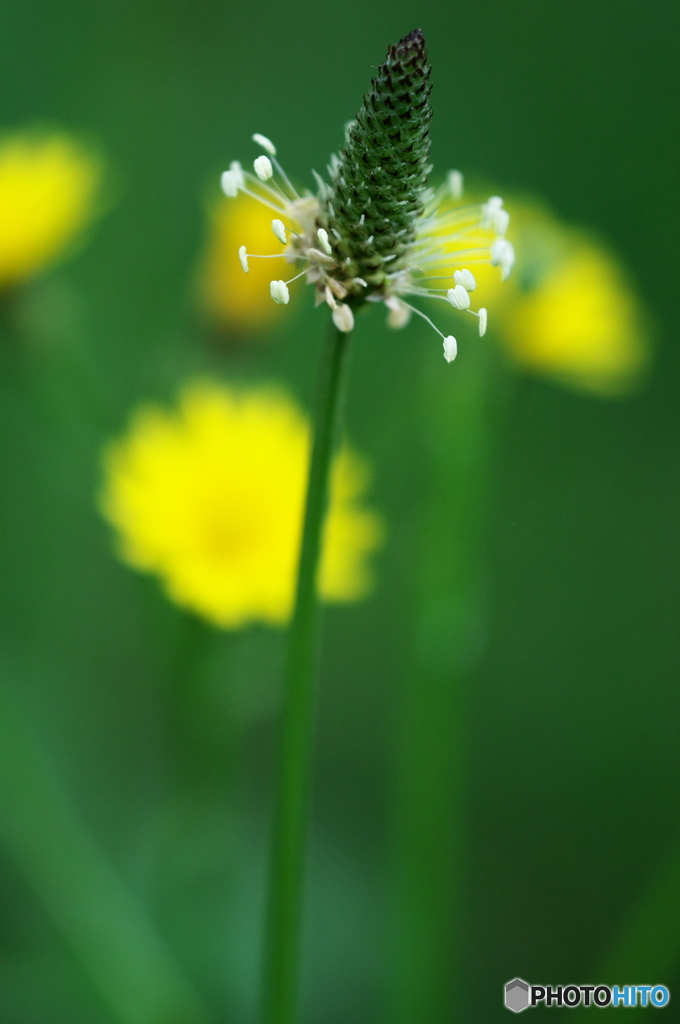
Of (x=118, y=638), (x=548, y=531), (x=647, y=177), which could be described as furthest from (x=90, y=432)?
(x=647, y=177)

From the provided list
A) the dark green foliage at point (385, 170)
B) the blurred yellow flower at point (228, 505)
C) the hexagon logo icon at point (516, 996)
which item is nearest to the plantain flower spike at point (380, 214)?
the dark green foliage at point (385, 170)

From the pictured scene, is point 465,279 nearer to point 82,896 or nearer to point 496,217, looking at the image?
point 496,217

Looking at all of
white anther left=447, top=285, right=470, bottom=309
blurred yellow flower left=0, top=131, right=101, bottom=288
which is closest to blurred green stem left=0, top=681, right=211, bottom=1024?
blurred yellow flower left=0, top=131, right=101, bottom=288

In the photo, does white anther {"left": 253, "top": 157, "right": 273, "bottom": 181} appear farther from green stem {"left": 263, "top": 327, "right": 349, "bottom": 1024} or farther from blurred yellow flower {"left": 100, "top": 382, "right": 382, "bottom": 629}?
blurred yellow flower {"left": 100, "top": 382, "right": 382, "bottom": 629}

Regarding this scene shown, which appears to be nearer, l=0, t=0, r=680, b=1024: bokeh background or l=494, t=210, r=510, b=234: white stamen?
l=494, t=210, r=510, b=234: white stamen

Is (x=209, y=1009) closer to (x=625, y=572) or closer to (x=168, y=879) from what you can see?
(x=168, y=879)

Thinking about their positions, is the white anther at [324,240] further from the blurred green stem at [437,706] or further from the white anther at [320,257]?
the blurred green stem at [437,706]
